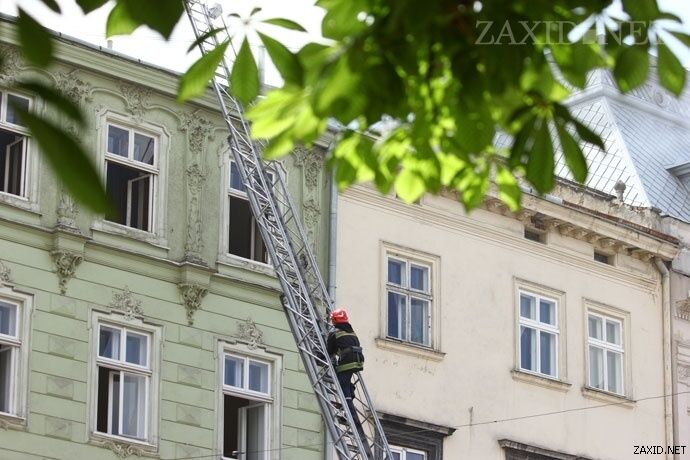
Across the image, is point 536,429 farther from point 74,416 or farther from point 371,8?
point 371,8

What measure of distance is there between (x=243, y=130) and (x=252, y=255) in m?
1.52

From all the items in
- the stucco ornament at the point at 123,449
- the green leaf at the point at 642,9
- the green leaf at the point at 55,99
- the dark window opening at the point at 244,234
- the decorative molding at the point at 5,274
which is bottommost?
the green leaf at the point at 55,99

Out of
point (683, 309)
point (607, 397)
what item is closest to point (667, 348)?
point (683, 309)

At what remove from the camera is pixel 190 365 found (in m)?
21.7

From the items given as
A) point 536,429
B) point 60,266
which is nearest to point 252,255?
point 60,266

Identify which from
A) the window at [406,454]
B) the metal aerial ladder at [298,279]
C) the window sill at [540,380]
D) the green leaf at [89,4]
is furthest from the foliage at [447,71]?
the window sill at [540,380]

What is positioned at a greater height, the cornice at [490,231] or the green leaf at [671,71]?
the cornice at [490,231]

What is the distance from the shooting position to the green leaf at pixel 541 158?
574cm

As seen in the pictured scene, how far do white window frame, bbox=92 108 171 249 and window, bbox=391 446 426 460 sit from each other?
3.86 meters

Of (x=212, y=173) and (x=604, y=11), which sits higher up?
(x=212, y=173)

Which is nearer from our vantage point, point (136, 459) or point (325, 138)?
point (136, 459)

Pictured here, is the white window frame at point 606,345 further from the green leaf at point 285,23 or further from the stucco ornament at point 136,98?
the green leaf at point 285,23

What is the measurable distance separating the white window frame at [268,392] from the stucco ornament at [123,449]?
4.65ft

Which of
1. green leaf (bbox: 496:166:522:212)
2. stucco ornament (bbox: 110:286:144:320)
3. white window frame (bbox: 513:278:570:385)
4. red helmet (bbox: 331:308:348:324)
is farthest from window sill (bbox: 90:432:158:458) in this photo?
green leaf (bbox: 496:166:522:212)
